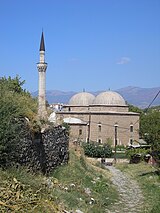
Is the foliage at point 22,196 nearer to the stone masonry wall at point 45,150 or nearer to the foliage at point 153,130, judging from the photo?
the stone masonry wall at point 45,150

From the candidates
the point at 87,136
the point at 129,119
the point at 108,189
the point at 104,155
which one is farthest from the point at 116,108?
the point at 108,189

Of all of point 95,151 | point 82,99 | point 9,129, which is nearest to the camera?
point 9,129

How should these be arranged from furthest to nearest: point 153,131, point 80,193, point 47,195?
point 153,131
point 80,193
point 47,195

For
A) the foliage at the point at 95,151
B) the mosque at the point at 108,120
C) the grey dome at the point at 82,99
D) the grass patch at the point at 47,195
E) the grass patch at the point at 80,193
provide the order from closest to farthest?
the grass patch at the point at 47,195 → the grass patch at the point at 80,193 → the foliage at the point at 95,151 → the mosque at the point at 108,120 → the grey dome at the point at 82,99

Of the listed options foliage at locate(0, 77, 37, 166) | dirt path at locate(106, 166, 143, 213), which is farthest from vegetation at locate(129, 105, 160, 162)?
foliage at locate(0, 77, 37, 166)

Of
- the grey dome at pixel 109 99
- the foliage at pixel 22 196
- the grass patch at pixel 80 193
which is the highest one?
the grey dome at pixel 109 99

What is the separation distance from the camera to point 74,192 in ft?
37.1

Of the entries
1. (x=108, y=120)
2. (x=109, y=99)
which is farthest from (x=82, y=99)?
(x=108, y=120)

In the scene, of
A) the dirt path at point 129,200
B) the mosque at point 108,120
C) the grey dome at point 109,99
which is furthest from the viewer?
the grey dome at point 109,99

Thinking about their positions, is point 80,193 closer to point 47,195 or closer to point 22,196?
point 47,195

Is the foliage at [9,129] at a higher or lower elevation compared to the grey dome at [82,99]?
lower

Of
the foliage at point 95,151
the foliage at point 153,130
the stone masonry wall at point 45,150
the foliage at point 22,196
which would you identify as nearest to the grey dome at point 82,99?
the foliage at point 95,151

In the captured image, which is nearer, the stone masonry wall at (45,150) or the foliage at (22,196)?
the foliage at (22,196)

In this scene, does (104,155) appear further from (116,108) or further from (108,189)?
(108,189)
